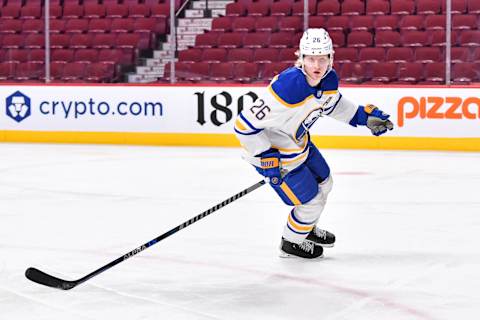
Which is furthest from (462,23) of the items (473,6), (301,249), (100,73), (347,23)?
(301,249)

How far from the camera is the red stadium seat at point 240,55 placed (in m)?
11.9

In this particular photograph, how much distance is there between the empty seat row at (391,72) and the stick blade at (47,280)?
7513mm

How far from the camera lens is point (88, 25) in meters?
13.2

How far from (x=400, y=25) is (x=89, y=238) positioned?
743 centimetres

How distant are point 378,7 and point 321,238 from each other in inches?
301

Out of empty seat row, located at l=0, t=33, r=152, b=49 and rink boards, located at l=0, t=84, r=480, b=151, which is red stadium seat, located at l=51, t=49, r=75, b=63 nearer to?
empty seat row, located at l=0, t=33, r=152, b=49

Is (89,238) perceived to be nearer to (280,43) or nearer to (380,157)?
(380,157)

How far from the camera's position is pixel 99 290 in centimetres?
412

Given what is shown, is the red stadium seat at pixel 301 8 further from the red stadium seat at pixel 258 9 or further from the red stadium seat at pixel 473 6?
the red stadium seat at pixel 473 6

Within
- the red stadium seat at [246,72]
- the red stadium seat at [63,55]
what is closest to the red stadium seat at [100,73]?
the red stadium seat at [63,55]

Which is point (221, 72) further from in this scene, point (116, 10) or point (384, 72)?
point (116, 10)

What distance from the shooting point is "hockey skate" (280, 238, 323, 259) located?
4.80 m

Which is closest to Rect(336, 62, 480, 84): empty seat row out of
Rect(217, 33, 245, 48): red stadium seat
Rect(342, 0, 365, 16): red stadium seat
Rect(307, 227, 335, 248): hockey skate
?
Rect(342, 0, 365, 16): red stadium seat

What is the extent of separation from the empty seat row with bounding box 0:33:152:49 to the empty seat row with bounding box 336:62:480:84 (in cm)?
302
